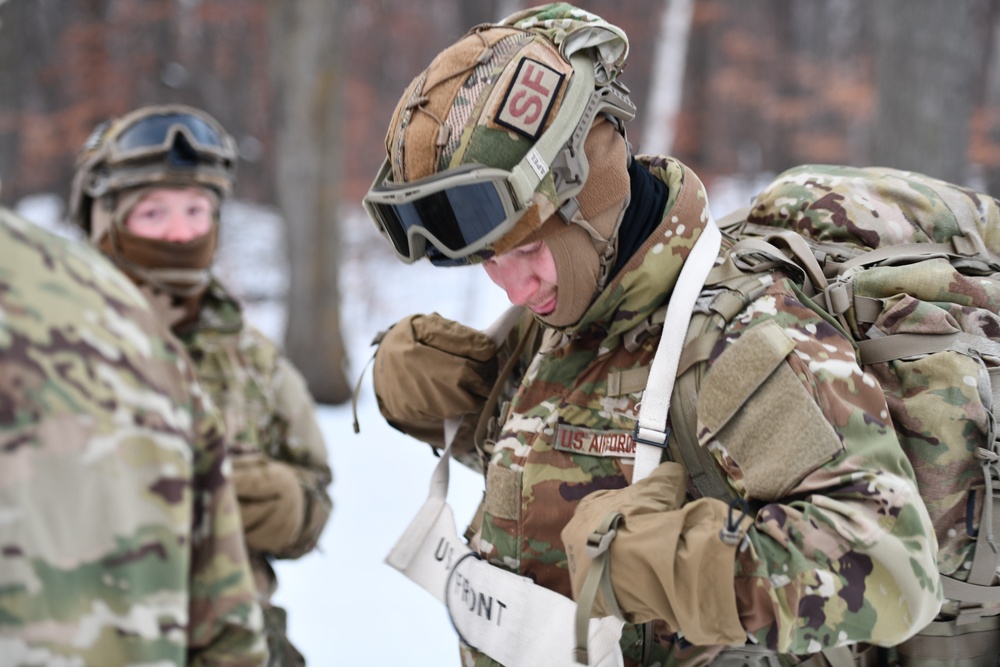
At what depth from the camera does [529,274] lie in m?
1.91

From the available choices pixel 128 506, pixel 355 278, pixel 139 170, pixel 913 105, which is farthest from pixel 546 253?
pixel 355 278

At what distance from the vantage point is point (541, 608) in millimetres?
1889

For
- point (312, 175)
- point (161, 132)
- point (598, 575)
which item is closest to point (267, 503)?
point (161, 132)

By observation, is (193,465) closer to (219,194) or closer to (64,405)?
(64,405)

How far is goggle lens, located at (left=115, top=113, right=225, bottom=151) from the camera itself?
3256mm

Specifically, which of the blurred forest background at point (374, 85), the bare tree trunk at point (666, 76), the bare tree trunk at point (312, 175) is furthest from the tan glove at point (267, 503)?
the bare tree trunk at point (666, 76)

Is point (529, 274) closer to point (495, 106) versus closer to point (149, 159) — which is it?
point (495, 106)

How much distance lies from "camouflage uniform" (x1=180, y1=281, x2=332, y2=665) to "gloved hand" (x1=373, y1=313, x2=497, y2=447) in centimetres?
83

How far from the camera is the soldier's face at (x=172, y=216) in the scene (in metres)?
3.16

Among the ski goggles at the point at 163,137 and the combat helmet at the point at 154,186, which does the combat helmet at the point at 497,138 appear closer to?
the combat helmet at the point at 154,186

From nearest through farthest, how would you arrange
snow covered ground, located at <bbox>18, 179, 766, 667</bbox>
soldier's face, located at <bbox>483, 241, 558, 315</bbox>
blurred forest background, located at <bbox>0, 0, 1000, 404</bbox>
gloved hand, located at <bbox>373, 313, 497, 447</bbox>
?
soldier's face, located at <bbox>483, 241, 558, 315</bbox>
gloved hand, located at <bbox>373, 313, 497, 447</bbox>
snow covered ground, located at <bbox>18, 179, 766, 667</bbox>
blurred forest background, located at <bbox>0, 0, 1000, 404</bbox>

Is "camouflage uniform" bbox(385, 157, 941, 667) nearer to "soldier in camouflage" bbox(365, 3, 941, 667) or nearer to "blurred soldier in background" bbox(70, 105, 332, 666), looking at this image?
"soldier in camouflage" bbox(365, 3, 941, 667)

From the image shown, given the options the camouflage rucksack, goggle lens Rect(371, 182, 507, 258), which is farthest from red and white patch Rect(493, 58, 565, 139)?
the camouflage rucksack

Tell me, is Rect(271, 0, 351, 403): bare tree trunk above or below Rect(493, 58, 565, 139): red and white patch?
below
